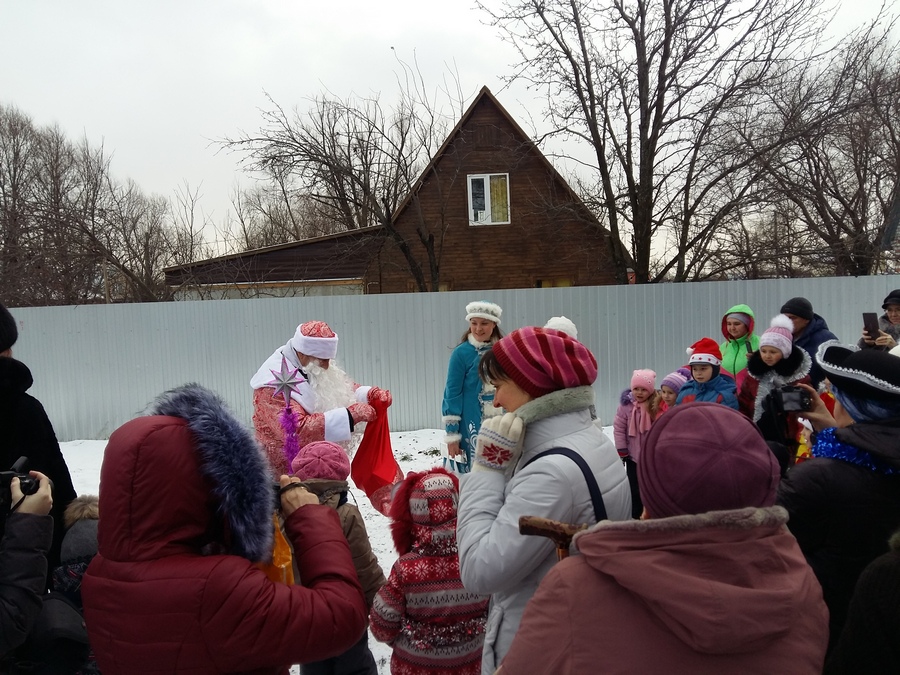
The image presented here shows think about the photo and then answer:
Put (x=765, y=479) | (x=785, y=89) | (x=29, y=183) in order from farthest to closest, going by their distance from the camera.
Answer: (x=29, y=183) < (x=785, y=89) < (x=765, y=479)

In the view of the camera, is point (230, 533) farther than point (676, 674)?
Yes

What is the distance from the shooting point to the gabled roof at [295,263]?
49.9 feet

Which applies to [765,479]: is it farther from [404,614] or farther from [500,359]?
[404,614]

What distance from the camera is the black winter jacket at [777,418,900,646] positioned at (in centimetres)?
181

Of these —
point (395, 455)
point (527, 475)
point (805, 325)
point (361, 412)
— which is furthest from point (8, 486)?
point (395, 455)

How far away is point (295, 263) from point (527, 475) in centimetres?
1613

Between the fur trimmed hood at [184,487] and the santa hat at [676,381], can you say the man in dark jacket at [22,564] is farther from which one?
the santa hat at [676,381]

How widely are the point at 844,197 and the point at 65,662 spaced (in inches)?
626

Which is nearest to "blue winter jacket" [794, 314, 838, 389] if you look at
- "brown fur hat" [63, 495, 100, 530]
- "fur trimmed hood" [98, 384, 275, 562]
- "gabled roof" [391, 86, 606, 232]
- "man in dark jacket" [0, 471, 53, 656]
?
"fur trimmed hood" [98, 384, 275, 562]

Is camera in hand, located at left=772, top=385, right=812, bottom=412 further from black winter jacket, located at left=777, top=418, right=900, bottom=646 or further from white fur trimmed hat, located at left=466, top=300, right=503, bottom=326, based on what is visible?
white fur trimmed hat, located at left=466, top=300, right=503, bottom=326

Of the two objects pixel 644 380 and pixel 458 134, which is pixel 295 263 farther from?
pixel 644 380

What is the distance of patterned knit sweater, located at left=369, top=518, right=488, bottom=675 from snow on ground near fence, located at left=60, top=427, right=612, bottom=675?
2.19m

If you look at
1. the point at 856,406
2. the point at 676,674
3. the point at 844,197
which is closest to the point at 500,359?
the point at 676,674

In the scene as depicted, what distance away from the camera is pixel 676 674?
1031 mm
